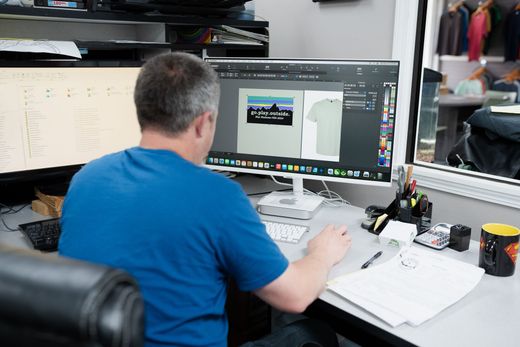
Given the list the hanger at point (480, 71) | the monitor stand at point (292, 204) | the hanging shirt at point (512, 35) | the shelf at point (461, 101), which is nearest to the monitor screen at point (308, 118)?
the monitor stand at point (292, 204)

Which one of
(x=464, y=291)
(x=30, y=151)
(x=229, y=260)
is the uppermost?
(x=30, y=151)

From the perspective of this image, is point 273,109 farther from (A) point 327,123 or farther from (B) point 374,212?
(B) point 374,212

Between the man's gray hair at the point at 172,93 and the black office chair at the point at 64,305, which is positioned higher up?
the man's gray hair at the point at 172,93

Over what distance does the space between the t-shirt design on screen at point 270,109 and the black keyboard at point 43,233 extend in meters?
0.72

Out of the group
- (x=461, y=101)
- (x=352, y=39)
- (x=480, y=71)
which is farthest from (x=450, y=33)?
(x=352, y=39)

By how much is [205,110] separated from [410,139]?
1.16 meters

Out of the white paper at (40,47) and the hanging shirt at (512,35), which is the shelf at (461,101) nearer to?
the hanging shirt at (512,35)

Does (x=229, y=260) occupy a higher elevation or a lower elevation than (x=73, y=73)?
lower

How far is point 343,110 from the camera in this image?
164 cm

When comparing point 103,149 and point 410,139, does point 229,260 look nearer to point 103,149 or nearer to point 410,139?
point 103,149

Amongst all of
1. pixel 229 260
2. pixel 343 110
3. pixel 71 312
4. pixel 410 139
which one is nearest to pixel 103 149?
pixel 343 110

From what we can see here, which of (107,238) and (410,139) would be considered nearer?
(107,238)

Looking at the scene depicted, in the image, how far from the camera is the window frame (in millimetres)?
1660

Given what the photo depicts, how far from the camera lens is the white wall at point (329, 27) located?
6.19 feet
